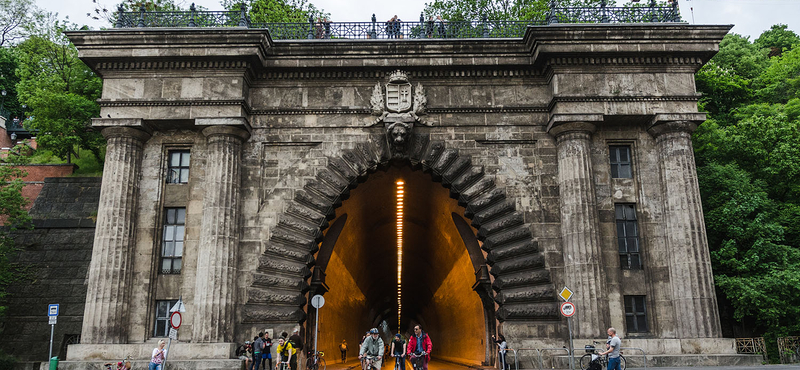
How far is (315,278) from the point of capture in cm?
2317

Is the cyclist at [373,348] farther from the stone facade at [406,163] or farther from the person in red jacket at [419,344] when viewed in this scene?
the stone facade at [406,163]

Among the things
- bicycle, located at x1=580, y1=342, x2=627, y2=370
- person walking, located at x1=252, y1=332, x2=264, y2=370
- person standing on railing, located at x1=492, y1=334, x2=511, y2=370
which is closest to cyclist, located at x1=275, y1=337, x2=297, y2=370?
person walking, located at x1=252, y1=332, x2=264, y2=370

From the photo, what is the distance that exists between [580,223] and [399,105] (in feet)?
24.8

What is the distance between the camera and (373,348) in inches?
755

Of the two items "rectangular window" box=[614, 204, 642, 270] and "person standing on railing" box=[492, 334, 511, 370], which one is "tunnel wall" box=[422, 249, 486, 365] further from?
"rectangular window" box=[614, 204, 642, 270]

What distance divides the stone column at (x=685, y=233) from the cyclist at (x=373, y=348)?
382 inches

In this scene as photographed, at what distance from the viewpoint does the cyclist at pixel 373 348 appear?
18.7 metres

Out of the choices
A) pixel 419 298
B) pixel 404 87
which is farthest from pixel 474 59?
pixel 419 298

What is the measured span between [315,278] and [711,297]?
45.4ft

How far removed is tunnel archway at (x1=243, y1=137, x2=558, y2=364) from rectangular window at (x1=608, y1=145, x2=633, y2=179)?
395 cm

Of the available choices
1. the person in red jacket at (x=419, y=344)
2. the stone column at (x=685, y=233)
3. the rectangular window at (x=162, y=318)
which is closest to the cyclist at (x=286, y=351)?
the person in red jacket at (x=419, y=344)

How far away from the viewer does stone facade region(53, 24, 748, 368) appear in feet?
65.3

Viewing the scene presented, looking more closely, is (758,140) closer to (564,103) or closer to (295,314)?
(564,103)

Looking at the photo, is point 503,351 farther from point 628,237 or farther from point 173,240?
point 173,240
